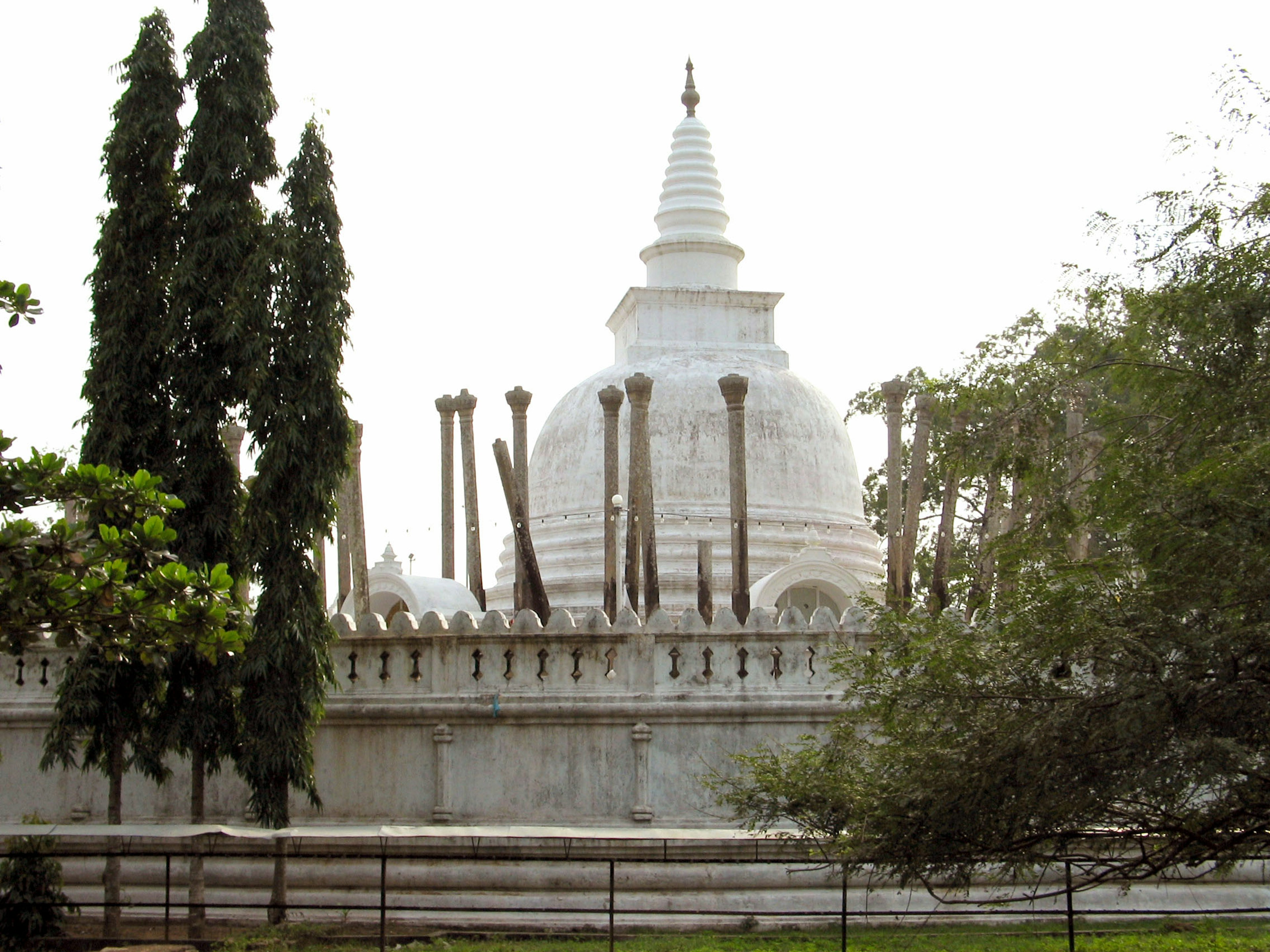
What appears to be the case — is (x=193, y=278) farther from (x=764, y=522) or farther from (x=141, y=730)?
(x=764, y=522)

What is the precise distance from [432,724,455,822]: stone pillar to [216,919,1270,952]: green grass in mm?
2241

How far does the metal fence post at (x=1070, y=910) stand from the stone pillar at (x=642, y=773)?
15.2 feet

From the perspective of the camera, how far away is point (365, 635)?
17.4m

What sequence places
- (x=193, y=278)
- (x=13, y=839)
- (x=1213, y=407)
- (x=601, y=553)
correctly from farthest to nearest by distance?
(x=601, y=553) → (x=193, y=278) → (x=13, y=839) → (x=1213, y=407)

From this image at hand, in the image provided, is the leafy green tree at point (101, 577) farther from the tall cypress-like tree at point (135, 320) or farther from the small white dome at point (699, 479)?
the small white dome at point (699, 479)

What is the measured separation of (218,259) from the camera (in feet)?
50.3

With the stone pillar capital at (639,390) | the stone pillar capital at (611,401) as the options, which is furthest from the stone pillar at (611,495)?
the stone pillar capital at (639,390)

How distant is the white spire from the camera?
125 ft

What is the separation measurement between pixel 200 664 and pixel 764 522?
1916 cm

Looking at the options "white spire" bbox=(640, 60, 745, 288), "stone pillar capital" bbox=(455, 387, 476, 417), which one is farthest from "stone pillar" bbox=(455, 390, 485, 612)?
"white spire" bbox=(640, 60, 745, 288)

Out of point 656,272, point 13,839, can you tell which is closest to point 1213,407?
point 13,839

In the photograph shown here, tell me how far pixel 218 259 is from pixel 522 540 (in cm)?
1019

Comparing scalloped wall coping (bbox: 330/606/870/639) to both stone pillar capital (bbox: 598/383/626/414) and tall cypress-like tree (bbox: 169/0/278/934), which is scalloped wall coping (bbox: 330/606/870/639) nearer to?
tall cypress-like tree (bbox: 169/0/278/934)

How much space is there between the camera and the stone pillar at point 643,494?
2402 cm
